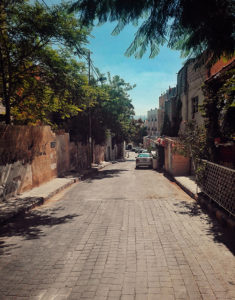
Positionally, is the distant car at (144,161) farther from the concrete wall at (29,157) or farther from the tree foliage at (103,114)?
the concrete wall at (29,157)

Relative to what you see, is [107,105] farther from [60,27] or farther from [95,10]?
[95,10]

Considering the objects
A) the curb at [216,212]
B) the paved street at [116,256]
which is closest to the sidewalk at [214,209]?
the curb at [216,212]

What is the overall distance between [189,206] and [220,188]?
1.99m

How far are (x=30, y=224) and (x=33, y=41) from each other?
22.4 ft

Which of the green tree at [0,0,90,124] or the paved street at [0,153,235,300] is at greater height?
the green tree at [0,0,90,124]

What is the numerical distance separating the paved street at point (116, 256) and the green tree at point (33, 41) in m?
5.65

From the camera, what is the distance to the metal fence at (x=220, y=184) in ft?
20.2

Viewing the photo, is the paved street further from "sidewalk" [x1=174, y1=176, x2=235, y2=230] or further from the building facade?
the building facade

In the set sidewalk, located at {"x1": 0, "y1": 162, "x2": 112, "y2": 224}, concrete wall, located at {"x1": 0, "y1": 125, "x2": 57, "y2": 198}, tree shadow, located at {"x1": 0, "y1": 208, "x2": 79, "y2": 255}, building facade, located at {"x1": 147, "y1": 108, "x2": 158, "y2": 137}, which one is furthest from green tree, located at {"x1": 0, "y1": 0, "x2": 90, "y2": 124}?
building facade, located at {"x1": 147, "y1": 108, "x2": 158, "y2": 137}

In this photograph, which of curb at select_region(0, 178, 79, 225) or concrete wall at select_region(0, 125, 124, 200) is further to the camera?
concrete wall at select_region(0, 125, 124, 200)

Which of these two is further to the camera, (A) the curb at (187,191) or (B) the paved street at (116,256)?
(A) the curb at (187,191)

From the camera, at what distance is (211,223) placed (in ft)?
22.2

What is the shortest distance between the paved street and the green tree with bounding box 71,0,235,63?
11.4 feet

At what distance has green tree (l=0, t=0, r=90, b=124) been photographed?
8797 mm
